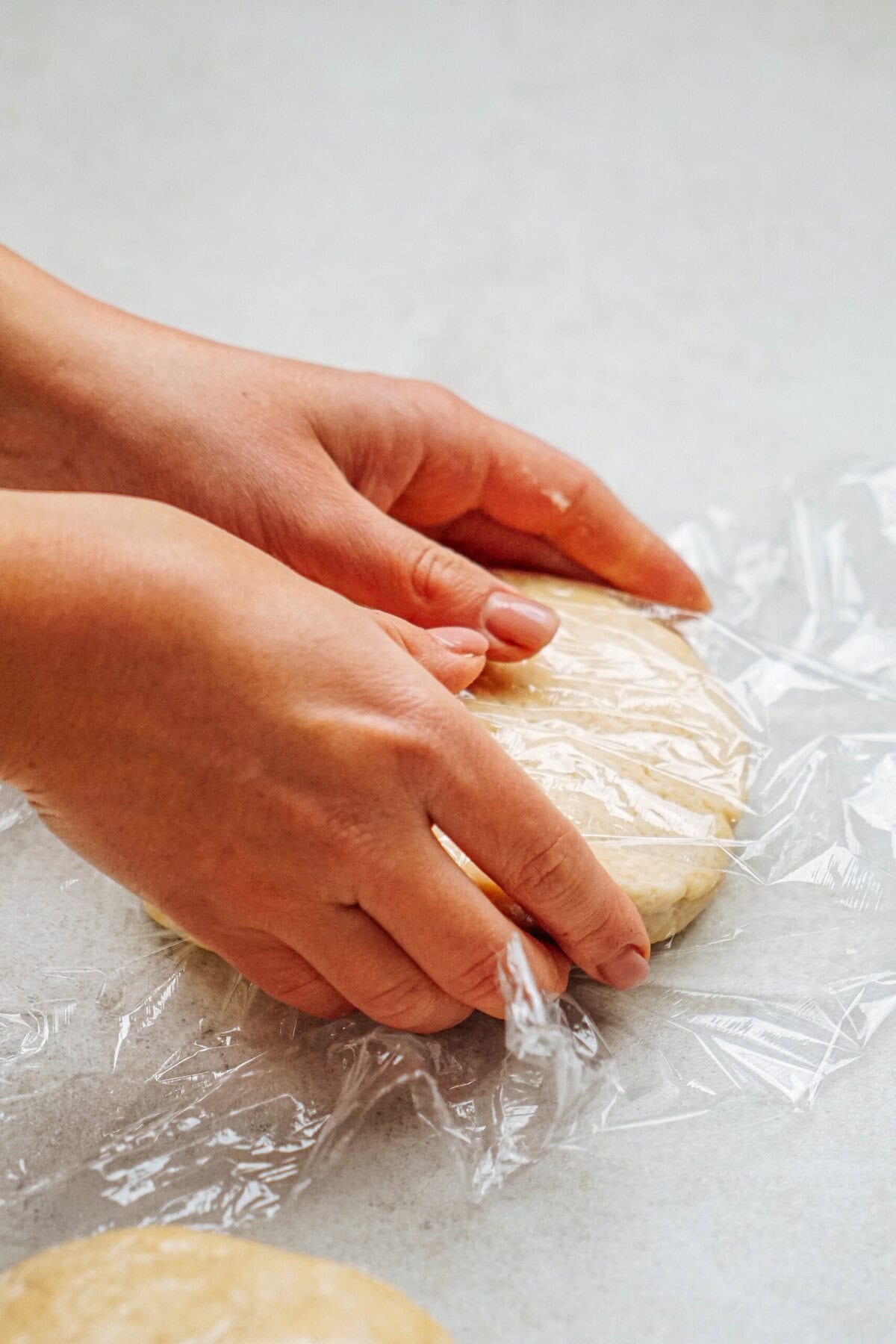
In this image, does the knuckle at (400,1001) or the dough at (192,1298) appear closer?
the dough at (192,1298)

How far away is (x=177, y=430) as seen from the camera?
1.26m

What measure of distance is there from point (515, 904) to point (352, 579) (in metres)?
0.42

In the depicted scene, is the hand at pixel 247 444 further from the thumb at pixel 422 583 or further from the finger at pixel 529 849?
the finger at pixel 529 849

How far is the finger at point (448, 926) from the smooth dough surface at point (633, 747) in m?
0.08

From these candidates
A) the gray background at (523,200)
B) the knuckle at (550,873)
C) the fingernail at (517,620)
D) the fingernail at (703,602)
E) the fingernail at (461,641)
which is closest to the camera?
the knuckle at (550,873)

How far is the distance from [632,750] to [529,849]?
0.32 metres

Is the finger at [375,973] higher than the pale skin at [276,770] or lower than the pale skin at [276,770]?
lower

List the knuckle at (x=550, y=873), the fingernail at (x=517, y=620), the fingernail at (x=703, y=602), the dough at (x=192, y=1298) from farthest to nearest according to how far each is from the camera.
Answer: the fingernail at (x=703, y=602)
the fingernail at (x=517, y=620)
the knuckle at (x=550, y=873)
the dough at (x=192, y=1298)

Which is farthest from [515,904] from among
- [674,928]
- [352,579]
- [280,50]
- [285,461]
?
[280,50]

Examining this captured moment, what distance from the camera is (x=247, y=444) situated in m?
1.27

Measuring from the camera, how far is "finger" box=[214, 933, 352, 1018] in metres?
0.97

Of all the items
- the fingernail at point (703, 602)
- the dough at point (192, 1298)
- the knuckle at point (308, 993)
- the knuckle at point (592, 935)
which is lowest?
the dough at point (192, 1298)

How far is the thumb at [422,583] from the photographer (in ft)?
4.03

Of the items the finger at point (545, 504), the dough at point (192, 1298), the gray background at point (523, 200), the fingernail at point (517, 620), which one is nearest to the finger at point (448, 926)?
the dough at point (192, 1298)
